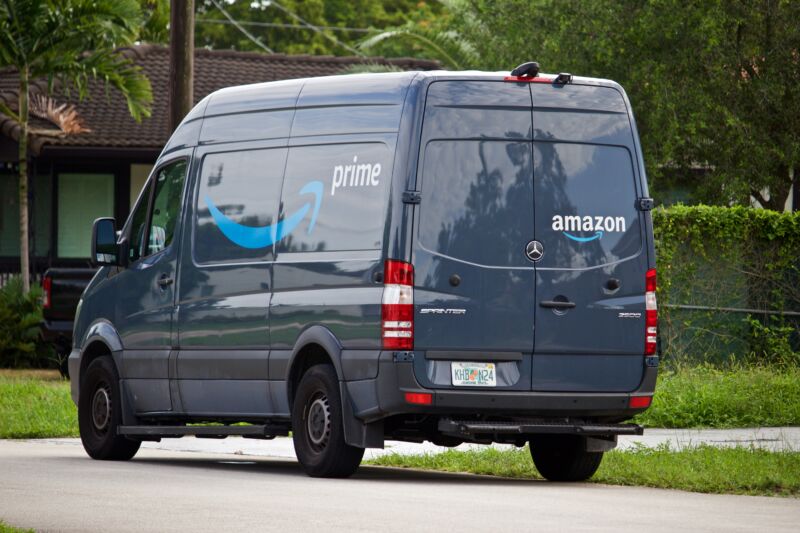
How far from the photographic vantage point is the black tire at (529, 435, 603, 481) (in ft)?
41.9

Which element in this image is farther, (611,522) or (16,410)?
(16,410)

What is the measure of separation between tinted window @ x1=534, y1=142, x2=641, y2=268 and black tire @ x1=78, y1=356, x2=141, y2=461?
4.04 metres

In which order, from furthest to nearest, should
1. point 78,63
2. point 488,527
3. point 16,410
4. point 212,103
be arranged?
1. point 78,63
2. point 16,410
3. point 212,103
4. point 488,527

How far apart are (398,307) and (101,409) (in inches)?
153

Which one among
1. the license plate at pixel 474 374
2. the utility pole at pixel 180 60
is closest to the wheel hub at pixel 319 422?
the license plate at pixel 474 374

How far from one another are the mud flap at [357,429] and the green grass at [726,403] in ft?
19.5

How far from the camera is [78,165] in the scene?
1304 inches

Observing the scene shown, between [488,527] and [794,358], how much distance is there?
463 inches

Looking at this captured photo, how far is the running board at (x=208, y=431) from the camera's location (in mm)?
12945

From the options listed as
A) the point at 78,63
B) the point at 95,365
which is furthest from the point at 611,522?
the point at 78,63

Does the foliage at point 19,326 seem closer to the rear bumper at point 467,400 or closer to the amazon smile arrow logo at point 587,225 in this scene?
the rear bumper at point 467,400

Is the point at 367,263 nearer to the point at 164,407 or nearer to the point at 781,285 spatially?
the point at 164,407

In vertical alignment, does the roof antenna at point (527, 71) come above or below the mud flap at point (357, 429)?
above

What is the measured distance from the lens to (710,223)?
65.8 feet
